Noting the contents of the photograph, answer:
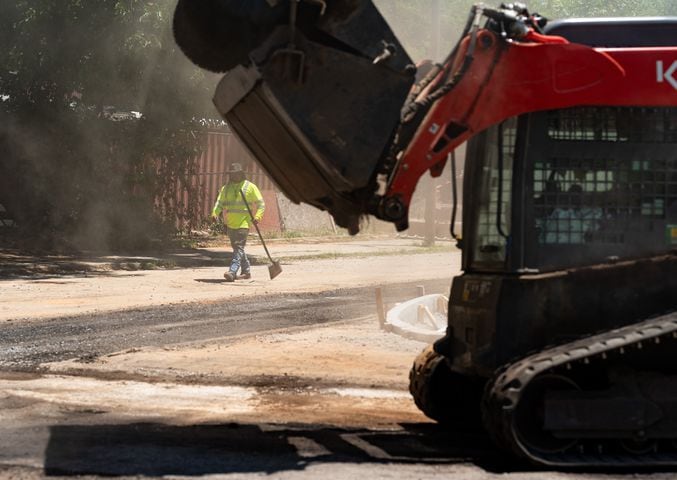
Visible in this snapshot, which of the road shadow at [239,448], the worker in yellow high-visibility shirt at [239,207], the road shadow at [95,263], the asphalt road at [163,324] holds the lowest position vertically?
the road shadow at [239,448]

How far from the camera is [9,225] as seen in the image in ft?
86.8

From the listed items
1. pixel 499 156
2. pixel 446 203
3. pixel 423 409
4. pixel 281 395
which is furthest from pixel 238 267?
pixel 446 203

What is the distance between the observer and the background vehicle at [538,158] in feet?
22.7

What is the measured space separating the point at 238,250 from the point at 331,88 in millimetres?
13330

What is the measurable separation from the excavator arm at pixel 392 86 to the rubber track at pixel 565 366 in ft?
4.06

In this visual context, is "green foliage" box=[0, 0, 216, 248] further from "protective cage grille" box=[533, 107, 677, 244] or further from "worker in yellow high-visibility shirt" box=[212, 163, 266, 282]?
"protective cage grille" box=[533, 107, 677, 244]

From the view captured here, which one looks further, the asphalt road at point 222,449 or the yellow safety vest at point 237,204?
the yellow safety vest at point 237,204

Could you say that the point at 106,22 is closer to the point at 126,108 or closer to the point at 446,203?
the point at 126,108

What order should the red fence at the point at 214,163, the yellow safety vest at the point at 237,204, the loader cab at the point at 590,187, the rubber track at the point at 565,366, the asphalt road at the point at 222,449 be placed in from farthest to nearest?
the red fence at the point at 214,163
the yellow safety vest at the point at 237,204
the loader cab at the point at 590,187
the asphalt road at the point at 222,449
the rubber track at the point at 565,366

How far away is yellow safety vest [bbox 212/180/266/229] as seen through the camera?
68.3ft

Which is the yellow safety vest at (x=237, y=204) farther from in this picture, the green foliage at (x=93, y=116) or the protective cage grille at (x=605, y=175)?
the protective cage grille at (x=605, y=175)

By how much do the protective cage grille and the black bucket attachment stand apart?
985 mm

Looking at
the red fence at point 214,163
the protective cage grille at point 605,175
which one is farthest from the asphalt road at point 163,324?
the red fence at point 214,163

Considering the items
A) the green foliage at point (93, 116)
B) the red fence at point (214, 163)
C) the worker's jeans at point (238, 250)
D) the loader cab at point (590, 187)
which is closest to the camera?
the loader cab at point (590, 187)
